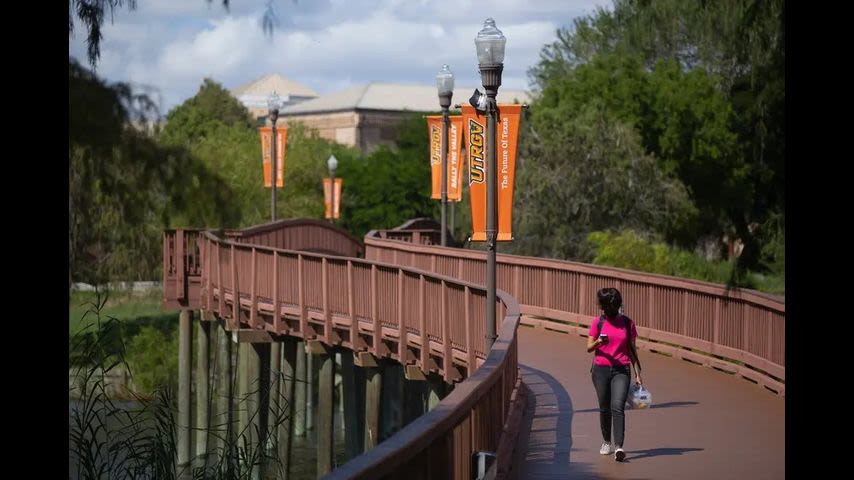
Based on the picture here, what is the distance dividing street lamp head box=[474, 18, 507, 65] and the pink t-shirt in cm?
557

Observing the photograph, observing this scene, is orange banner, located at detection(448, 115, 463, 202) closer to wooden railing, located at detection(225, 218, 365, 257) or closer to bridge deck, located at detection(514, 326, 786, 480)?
wooden railing, located at detection(225, 218, 365, 257)

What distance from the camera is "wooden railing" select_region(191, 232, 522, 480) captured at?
889 centimetres

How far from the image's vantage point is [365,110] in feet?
487

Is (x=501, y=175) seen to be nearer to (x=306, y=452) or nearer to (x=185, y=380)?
(x=185, y=380)

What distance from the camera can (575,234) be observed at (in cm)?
4994

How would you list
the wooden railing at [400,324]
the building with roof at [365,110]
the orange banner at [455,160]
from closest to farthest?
the wooden railing at [400,324], the orange banner at [455,160], the building with roof at [365,110]

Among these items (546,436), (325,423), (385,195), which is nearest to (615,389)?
(546,436)

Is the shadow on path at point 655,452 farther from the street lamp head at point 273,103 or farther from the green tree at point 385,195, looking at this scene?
the green tree at point 385,195

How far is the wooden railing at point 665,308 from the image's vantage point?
773 inches

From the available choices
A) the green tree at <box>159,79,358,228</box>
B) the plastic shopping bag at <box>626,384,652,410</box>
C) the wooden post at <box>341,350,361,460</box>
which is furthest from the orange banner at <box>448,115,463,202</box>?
the plastic shopping bag at <box>626,384,652,410</box>

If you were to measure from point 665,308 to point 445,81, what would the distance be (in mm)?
7758

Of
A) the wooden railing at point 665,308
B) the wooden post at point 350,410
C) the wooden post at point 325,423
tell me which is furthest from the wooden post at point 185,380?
the wooden railing at point 665,308

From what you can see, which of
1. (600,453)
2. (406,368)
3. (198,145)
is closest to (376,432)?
(406,368)

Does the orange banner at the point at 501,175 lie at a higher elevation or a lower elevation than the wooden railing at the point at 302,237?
higher
